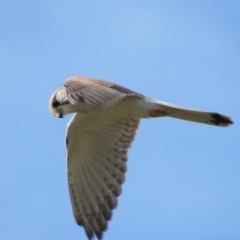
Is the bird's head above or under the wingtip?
under

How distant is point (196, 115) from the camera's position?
42.3 ft

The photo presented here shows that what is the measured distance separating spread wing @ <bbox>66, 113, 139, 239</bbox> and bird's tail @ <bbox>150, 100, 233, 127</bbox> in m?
1.37

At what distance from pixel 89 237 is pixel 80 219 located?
0.36m

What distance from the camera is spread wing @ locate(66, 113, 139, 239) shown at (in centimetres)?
1414

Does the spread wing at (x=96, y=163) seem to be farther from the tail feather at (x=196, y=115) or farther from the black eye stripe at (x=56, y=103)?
the tail feather at (x=196, y=115)

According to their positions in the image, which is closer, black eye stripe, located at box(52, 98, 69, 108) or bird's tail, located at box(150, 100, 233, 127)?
bird's tail, located at box(150, 100, 233, 127)

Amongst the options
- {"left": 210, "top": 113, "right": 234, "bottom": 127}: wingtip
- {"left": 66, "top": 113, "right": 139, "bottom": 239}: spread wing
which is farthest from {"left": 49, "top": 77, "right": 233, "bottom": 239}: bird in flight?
{"left": 210, "top": 113, "right": 234, "bottom": 127}: wingtip

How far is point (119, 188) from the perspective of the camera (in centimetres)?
1420

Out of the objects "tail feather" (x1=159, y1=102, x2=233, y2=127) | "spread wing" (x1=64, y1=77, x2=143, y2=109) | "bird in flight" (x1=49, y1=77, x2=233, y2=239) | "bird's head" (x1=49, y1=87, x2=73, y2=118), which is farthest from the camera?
"bird in flight" (x1=49, y1=77, x2=233, y2=239)

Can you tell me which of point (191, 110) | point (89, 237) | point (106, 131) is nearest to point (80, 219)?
point (89, 237)

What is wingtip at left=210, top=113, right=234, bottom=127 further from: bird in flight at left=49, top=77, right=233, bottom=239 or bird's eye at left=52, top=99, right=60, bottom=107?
bird's eye at left=52, top=99, right=60, bottom=107

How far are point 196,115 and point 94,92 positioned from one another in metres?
1.81

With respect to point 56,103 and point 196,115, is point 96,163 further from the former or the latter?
point 196,115

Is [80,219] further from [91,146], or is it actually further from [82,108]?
[82,108]
